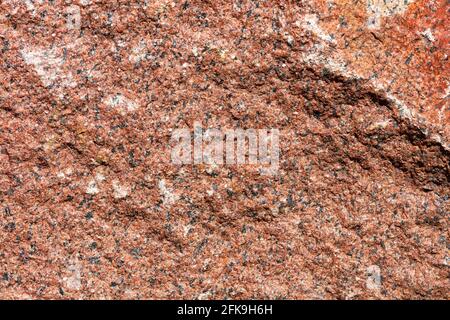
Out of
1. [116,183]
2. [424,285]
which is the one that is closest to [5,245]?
[116,183]

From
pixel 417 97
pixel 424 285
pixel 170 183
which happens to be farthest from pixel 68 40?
pixel 424 285

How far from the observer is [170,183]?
1.57 metres

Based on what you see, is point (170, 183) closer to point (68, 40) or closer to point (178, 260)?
point (178, 260)

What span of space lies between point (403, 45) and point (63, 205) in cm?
76

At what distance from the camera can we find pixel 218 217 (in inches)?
62.2

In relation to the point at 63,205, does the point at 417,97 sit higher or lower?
higher

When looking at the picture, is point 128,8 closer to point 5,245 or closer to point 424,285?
point 5,245

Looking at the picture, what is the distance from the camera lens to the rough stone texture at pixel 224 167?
4.99 feet

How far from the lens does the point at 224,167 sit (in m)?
1.57

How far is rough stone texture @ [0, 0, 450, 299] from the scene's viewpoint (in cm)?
152

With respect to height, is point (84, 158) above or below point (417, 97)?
below

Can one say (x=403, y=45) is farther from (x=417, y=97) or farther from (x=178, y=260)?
(x=178, y=260)

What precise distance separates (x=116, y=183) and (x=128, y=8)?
0.36 meters
